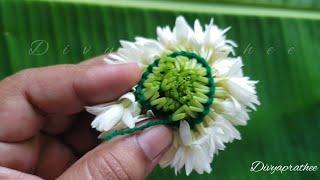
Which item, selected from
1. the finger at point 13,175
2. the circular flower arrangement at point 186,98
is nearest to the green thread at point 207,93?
the circular flower arrangement at point 186,98

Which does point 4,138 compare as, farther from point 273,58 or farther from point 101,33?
point 273,58

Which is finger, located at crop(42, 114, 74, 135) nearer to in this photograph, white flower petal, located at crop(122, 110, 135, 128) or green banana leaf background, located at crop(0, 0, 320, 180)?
green banana leaf background, located at crop(0, 0, 320, 180)

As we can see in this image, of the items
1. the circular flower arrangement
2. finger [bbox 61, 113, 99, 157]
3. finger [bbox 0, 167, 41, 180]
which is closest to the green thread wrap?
the circular flower arrangement

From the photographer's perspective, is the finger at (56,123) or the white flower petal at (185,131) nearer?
the white flower petal at (185,131)

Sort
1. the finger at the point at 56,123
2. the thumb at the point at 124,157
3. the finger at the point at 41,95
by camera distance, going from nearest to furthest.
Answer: the thumb at the point at 124,157, the finger at the point at 41,95, the finger at the point at 56,123

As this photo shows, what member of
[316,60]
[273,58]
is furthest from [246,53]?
[316,60]

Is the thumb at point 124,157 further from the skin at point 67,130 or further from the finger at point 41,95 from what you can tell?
the finger at point 41,95
